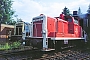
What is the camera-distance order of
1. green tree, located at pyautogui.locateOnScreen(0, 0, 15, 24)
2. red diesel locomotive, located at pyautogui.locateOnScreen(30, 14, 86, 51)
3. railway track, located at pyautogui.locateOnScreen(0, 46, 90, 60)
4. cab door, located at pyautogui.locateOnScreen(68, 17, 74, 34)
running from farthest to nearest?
green tree, located at pyautogui.locateOnScreen(0, 0, 15, 24)
cab door, located at pyautogui.locateOnScreen(68, 17, 74, 34)
red diesel locomotive, located at pyautogui.locateOnScreen(30, 14, 86, 51)
railway track, located at pyautogui.locateOnScreen(0, 46, 90, 60)

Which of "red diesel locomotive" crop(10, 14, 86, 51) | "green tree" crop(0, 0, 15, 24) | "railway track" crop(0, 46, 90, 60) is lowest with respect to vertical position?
"railway track" crop(0, 46, 90, 60)

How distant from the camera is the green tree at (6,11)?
116 feet

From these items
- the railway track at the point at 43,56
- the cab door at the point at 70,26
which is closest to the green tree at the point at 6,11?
the cab door at the point at 70,26

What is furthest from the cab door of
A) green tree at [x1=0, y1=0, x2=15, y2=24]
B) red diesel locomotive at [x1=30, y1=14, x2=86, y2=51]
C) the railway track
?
green tree at [x1=0, y1=0, x2=15, y2=24]

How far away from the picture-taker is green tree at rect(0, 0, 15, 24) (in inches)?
1394

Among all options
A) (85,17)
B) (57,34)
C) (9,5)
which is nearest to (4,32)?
(85,17)

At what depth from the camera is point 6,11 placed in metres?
36.2

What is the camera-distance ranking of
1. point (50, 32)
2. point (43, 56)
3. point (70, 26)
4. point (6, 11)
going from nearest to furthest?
point (43, 56)
point (50, 32)
point (70, 26)
point (6, 11)

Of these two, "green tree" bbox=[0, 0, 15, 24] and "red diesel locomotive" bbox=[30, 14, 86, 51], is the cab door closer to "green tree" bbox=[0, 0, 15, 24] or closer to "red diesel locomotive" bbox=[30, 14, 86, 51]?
"red diesel locomotive" bbox=[30, 14, 86, 51]

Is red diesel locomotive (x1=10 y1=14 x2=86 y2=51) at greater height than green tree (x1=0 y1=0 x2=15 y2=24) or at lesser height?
lesser

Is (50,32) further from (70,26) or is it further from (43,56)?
(70,26)

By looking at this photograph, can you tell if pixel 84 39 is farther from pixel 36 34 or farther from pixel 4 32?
pixel 4 32

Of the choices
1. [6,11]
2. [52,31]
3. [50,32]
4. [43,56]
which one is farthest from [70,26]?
[6,11]

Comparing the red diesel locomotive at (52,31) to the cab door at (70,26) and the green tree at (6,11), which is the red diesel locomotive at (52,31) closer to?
the cab door at (70,26)
